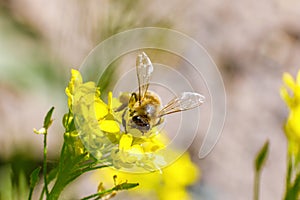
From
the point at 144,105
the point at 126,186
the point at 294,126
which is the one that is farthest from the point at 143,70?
the point at 294,126

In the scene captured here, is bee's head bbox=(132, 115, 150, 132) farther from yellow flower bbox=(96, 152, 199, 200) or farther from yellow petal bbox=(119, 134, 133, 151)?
yellow flower bbox=(96, 152, 199, 200)

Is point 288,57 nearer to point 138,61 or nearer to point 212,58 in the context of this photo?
point 212,58

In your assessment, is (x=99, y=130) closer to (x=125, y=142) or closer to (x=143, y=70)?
(x=125, y=142)

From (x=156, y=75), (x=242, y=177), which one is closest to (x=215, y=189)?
(x=242, y=177)

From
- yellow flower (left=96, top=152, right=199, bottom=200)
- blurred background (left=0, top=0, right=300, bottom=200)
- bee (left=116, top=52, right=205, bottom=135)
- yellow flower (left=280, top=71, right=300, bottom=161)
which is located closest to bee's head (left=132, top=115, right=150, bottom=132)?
bee (left=116, top=52, right=205, bottom=135)

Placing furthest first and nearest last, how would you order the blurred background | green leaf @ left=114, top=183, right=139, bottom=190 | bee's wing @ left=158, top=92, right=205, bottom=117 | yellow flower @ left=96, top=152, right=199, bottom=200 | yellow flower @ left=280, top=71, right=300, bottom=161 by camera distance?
the blurred background → yellow flower @ left=96, top=152, right=199, bottom=200 → yellow flower @ left=280, top=71, right=300, bottom=161 → bee's wing @ left=158, top=92, right=205, bottom=117 → green leaf @ left=114, top=183, right=139, bottom=190

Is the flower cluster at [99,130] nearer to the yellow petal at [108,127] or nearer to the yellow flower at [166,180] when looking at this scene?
the yellow petal at [108,127]

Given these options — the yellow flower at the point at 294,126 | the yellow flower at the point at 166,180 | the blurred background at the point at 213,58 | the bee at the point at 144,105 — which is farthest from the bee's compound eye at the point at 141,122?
the yellow flower at the point at 166,180
